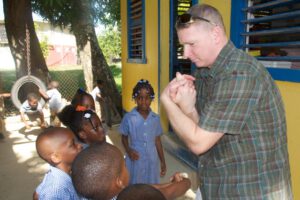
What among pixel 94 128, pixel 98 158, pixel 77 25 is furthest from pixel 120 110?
pixel 98 158

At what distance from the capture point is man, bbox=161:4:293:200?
127 centimetres

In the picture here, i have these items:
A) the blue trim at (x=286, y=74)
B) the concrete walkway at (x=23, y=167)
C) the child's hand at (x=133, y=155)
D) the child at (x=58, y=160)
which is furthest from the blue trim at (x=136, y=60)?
the child at (x=58, y=160)

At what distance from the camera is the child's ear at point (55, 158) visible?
195cm

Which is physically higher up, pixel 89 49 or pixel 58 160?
pixel 89 49

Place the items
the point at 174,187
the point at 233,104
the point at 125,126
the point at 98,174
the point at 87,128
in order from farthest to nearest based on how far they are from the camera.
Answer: the point at 125,126, the point at 87,128, the point at 174,187, the point at 98,174, the point at 233,104

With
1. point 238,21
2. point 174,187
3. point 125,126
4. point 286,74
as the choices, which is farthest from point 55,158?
point 238,21

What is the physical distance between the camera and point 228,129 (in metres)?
1.27

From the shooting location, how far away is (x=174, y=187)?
178 cm

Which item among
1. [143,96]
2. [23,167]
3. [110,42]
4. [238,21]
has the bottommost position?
[23,167]

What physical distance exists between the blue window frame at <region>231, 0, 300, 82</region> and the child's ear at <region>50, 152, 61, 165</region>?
187 centimetres

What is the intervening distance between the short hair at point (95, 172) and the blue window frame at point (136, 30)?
4332 mm

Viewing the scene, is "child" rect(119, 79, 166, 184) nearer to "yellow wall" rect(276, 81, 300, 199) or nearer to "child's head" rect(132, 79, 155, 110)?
"child's head" rect(132, 79, 155, 110)

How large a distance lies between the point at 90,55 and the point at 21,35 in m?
2.29

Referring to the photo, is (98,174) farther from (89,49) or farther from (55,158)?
(89,49)
